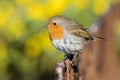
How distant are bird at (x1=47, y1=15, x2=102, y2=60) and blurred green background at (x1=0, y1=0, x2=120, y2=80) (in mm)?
1060

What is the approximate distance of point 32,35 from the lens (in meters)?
5.38

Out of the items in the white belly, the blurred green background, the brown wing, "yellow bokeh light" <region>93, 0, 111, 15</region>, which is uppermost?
"yellow bokeh light" <region>93, 0, 111, 15</region>

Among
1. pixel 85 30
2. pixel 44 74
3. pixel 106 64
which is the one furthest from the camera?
pixel 44 74

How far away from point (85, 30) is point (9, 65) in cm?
169

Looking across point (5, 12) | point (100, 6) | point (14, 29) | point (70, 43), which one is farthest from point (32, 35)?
point (70, 43)

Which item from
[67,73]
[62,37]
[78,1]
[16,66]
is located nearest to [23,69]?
[16,66]

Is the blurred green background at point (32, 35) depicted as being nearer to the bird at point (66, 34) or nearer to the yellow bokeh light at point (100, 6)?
the yellow bokeh light at point (100, 6)

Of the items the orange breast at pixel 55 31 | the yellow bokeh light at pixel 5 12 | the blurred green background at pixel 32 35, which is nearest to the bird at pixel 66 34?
the orange breast at pixel 55 31

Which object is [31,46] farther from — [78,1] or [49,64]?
[78,1]

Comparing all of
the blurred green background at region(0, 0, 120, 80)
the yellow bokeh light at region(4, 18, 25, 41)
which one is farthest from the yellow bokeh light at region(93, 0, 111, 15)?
the yellow bokeh light at region(4, 18, 25, 41)

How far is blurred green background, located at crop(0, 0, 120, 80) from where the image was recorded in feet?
17.1

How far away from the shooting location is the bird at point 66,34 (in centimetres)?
383

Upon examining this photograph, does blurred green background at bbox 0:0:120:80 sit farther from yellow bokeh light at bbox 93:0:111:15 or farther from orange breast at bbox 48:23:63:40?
orange breast at bbox 48:23:63:40

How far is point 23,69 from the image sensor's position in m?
5.29
